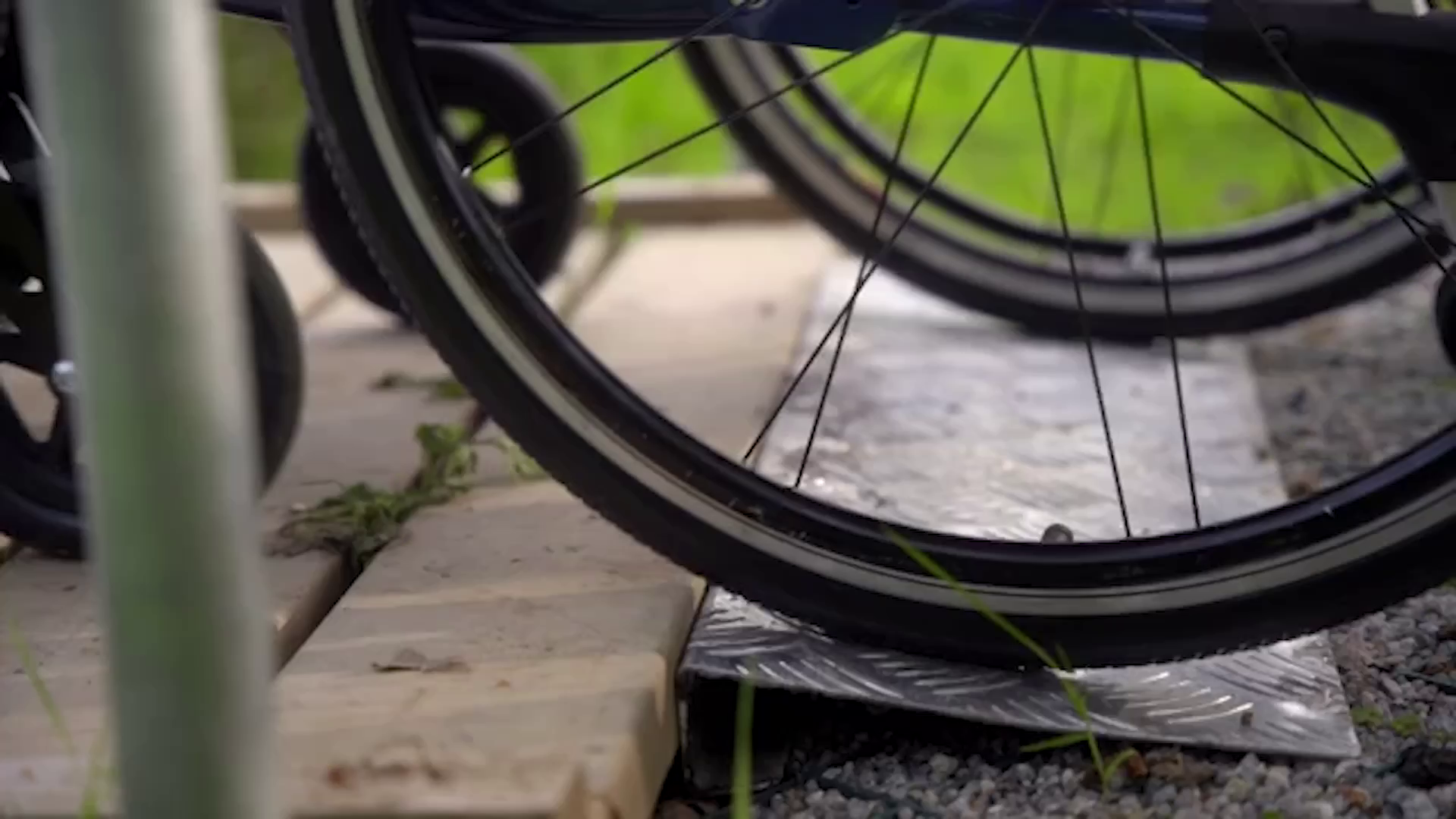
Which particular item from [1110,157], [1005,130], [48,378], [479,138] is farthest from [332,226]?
[1005,130]

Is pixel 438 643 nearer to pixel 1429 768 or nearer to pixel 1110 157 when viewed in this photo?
pixel 1429 768


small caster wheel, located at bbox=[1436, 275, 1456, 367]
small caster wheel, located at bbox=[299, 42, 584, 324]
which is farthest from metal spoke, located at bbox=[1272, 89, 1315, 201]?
small caster wheel, located at bbox=[299, 42, 584, 324]

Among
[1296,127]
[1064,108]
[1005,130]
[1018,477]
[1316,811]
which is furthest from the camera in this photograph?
[1005,130]

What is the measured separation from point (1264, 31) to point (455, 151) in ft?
1.59

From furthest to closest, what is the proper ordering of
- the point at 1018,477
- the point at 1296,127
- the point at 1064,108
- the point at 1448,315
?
1. the point at 1064,108
2. the point at 1296,127
3. the point at 1018,477
4. the point at 1448,315

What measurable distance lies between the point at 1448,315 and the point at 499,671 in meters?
0.58

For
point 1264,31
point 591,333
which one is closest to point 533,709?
point 1264,31

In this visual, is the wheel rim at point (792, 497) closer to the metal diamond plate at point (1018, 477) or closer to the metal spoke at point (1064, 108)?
the metal diamond plate at point (1018, 477)

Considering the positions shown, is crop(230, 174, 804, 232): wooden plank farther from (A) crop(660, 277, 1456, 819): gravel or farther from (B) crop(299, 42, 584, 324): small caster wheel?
(A) crop(660, 277, 1456, 819): gravel

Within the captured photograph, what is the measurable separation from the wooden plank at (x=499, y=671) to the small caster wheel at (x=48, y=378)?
128 mm

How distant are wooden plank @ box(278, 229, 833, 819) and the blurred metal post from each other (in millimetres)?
94

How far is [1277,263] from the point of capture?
1.44 meters

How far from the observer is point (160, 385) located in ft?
1.69

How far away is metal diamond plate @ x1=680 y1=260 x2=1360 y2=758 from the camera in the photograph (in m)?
0.84
